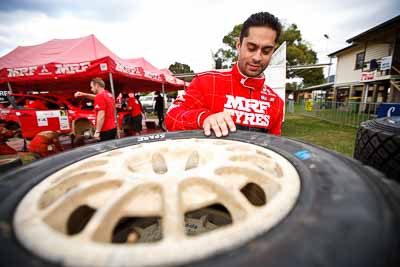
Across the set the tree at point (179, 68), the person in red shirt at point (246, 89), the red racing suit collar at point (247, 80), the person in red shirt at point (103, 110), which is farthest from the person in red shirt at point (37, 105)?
the tree at point (179, 68)

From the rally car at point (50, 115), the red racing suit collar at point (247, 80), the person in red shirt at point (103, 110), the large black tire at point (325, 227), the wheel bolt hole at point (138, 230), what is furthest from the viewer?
the rally car at point (50, 115)

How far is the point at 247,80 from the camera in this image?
1.83 m

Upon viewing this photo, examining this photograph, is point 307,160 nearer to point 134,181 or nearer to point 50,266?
point 134,181

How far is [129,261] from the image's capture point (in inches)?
11.9

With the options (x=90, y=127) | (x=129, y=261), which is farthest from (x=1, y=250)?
(x=90, y=127)

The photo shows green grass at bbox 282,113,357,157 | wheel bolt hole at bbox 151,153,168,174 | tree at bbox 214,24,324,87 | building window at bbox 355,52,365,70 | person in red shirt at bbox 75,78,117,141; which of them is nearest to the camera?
wheel bolt hole at bbox 151,153,168,174

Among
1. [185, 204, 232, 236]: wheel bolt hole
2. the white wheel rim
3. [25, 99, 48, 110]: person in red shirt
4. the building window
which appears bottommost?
[185, 204, 232, 236]: wheel bolt hole

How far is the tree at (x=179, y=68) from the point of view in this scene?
36.3 meters

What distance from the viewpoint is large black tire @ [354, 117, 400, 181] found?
2.30 feet

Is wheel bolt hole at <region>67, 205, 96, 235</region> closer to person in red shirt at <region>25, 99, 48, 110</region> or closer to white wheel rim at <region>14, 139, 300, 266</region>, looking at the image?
white wheel rim at <region>14, 139, 300, 266</region>

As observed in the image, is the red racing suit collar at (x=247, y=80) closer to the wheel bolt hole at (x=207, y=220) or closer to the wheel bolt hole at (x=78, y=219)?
the wheel bolt hole at (x=207, y=220)

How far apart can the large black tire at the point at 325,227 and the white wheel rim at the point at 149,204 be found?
0.02 meters

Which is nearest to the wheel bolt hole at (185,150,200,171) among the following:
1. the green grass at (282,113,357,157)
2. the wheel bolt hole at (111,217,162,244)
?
the wheel bolt hole at (111,217,162,244)

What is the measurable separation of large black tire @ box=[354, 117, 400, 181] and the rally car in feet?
18.3
